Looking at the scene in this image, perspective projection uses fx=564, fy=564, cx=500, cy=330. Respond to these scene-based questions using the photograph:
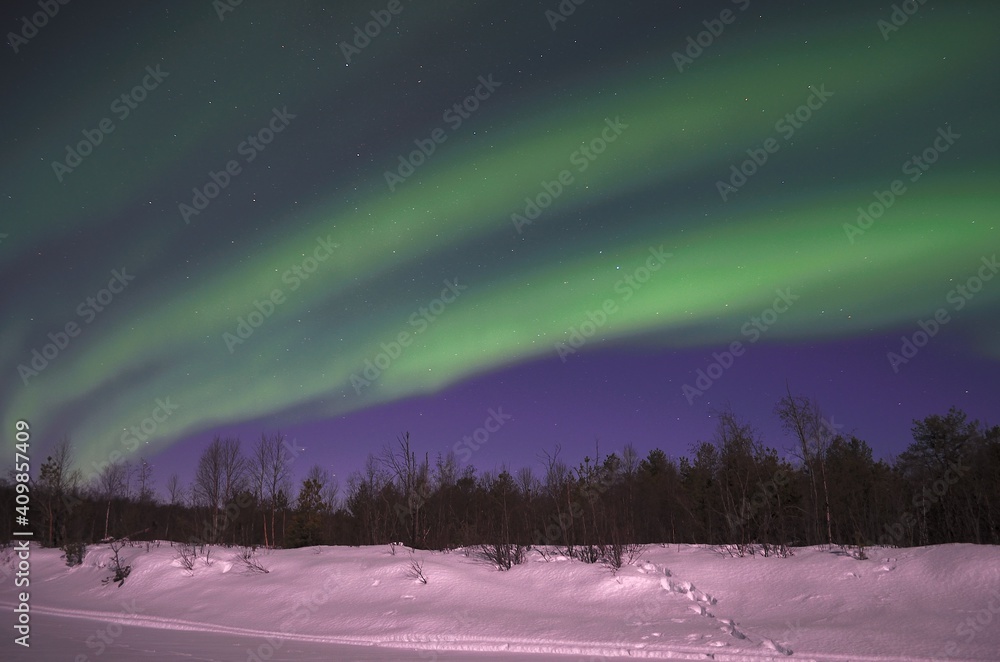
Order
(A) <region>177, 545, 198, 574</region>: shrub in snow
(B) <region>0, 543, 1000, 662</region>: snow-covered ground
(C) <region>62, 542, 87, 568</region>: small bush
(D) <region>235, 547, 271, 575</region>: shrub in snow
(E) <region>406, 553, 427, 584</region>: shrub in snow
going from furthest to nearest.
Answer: (C) <region>62, 542, 87, 568</region>: small bush → (A) <region>177, 545, 198, 574</region>: shrub in snow → (D) <region>235, 547, 271, 575</region>: shrub in snow → (E) <region>406, 553, 427, 584</region>: shrub in snow → (B) <region>0, 543, 1000, 662</region>: snow-covered ground

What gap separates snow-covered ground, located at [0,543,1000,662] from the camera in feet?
37.7

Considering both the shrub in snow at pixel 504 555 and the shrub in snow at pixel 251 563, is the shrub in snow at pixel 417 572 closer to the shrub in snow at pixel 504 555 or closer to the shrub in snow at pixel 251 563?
the shrub in snow at pixel 504 555

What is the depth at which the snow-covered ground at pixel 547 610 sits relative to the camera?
1150 cm

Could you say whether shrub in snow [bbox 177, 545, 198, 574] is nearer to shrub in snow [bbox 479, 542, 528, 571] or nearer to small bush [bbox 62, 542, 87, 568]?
small bush [bbox 62, 542, 87, 568]

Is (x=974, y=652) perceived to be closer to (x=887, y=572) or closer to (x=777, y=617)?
(x=777, y=617)

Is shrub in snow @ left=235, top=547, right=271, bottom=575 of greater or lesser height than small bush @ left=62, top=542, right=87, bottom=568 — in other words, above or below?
above

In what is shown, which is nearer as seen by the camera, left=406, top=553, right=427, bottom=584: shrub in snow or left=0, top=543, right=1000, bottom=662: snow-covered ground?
left=0, top=543, right=1000, bottom=662: snow-covered ground

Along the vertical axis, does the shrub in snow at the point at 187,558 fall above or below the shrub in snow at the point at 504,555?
below

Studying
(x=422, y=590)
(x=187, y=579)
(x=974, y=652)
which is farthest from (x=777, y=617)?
(x=187, y=579)

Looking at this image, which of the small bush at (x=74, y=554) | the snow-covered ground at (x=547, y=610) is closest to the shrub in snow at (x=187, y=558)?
the snow-covered ground at (x=547, y=610)

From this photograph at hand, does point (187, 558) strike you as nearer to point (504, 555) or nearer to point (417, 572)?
point (417, 572)

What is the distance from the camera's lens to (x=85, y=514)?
52.2 metres

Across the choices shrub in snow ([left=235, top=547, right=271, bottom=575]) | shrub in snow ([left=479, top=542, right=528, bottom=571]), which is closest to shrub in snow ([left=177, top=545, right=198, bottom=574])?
shrub in snow ([left=235, top=547, right=271, bottom=575])

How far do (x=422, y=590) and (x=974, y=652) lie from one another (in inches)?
536
